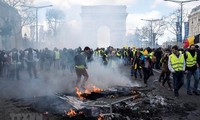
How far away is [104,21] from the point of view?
7456 centimetres

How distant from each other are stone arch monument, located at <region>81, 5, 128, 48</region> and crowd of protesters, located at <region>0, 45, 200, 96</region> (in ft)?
141

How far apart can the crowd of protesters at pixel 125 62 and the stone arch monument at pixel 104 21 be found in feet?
141

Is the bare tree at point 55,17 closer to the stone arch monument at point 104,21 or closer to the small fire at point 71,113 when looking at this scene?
the stone arch monument at point 104,21

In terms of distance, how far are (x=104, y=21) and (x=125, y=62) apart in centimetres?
4678

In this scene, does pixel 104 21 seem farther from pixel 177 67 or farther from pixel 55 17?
pixel 177 67

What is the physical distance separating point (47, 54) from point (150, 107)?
48.5ft

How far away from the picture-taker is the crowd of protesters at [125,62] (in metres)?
10.4

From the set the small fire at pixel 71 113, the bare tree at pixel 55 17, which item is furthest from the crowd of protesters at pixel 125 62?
the bare tree at pixel 55 17

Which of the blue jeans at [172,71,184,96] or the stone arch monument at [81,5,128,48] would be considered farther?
the stone arch monument at [81,5,128,48]

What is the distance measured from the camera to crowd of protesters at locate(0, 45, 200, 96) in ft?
34.1

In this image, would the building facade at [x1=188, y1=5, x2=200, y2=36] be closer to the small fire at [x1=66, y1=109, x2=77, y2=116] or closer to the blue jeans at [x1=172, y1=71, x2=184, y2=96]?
the blue jeans at [x1=172, y1=71, x2=184, y2=96]

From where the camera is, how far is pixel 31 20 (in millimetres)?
47812

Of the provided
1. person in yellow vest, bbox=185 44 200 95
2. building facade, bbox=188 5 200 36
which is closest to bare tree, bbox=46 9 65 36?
building facade, bbox=188 5 200 36

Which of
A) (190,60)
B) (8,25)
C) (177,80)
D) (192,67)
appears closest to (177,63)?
(177,80)
